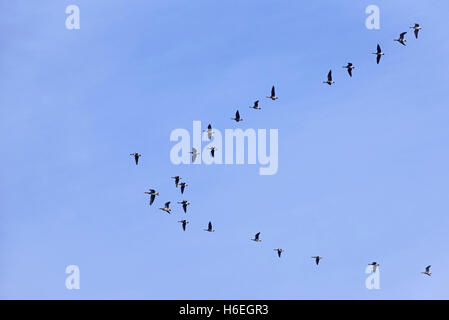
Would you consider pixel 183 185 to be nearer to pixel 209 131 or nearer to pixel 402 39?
pixel 209 131

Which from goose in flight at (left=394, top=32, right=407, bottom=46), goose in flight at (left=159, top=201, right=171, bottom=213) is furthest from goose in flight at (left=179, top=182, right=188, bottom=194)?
goose in flight at (left=394, top=32, right=407, bottom=46)

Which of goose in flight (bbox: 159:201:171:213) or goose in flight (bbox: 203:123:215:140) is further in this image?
goose in flight (bbox: 159:201:171:213)

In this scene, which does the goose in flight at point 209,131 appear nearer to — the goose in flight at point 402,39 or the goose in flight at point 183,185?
the goose in flight at point 183,185

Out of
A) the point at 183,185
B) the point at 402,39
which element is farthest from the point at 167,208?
the point at 402,39

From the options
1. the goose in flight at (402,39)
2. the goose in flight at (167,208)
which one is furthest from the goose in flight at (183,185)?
the goose in flight at (402,39)

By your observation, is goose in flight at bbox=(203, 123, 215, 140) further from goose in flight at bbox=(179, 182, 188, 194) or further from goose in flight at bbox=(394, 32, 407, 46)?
goose in flight at bbox=(394, 32, 407, 46)

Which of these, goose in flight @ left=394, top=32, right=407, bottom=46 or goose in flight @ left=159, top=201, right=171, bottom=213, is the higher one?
goose in flight @ left=394, top=32, right=407, bottom=46

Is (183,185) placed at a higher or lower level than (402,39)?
lower

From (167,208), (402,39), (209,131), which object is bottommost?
(167,208)
